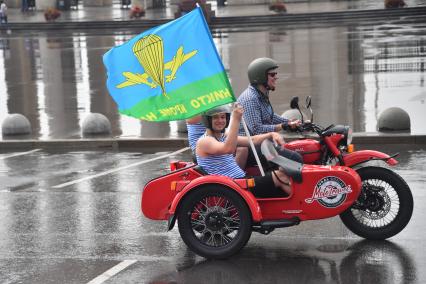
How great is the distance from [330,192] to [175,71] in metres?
1.83

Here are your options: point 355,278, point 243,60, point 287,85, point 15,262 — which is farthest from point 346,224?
point 243,60

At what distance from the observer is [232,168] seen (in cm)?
863

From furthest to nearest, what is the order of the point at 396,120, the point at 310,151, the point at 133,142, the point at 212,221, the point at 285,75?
the point at 285,75, the point at 133,142, the point at 396,120, the point at 310,151, the point at 212,221

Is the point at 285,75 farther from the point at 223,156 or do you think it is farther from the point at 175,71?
the point at 175,71

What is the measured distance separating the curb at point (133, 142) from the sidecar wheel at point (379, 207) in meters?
5.74

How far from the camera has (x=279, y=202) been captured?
28.1 feet

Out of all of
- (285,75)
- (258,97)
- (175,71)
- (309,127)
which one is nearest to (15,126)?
(258,97)

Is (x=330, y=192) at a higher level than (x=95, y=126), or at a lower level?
lower

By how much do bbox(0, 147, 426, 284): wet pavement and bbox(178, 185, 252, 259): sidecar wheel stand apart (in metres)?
0.14

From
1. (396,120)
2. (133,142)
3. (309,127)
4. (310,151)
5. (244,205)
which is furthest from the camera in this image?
(133,142)

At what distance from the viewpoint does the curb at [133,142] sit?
47.5ft

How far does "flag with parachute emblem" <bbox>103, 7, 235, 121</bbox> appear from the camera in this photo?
837cm

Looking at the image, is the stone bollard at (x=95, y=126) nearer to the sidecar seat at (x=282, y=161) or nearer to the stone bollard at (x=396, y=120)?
the stone bollard at (x=396, y=120)

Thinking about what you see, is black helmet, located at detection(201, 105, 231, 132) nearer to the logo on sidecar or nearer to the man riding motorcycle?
the man riding motorcycle
